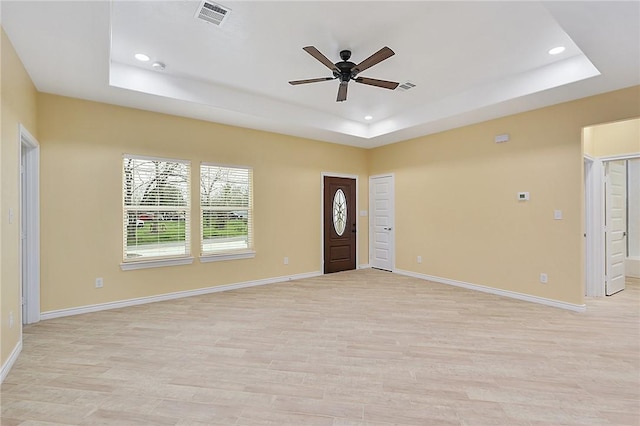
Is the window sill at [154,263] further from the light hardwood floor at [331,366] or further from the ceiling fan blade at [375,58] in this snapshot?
the ceiling fan blade at [375,58]

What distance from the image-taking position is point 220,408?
2.01 metres

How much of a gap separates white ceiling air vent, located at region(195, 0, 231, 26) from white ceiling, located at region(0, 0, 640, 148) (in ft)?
0.19

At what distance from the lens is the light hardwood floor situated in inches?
77.5

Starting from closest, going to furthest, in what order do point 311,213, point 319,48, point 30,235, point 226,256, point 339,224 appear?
point 319,48 → point 30,235 → point 226,256 → point 311,213 → point 339,224

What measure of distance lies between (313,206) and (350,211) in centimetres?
104

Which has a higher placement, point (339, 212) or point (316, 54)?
point (316, 54)

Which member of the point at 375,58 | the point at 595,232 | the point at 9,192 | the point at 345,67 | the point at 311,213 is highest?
the point at 345,67

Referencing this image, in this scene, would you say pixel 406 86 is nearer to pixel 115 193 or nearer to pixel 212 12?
pixel 212 12

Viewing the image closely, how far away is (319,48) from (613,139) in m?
4.77

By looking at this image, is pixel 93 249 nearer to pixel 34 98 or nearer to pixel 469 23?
pixel 34 98

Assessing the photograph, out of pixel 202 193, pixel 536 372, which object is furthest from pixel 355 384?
pixel 202 193

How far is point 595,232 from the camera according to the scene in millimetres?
4609

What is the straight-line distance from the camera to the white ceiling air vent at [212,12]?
2561mm

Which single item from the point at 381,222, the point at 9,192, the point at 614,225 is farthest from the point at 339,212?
the point at 9,192
